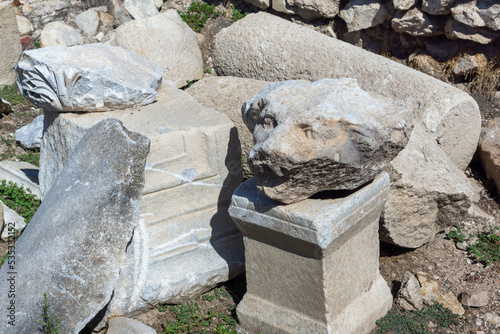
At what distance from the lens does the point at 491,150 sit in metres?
4.18

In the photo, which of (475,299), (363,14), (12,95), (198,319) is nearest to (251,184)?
(198,319)

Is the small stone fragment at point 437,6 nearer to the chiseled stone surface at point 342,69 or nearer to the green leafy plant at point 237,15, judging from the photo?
the chiseled stone surface at point 342,69

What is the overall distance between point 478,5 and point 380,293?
3.19 meters

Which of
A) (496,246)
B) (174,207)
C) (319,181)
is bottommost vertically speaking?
(496,246)

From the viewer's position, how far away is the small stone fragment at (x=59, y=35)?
6.69m

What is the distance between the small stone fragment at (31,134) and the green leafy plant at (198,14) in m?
2.45

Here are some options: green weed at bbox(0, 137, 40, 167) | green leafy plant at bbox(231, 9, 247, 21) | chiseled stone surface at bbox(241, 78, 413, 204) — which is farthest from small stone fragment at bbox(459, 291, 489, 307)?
→ green leafy plant at bbox(231, 9, 247, 21)

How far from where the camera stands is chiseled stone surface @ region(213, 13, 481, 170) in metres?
3.95

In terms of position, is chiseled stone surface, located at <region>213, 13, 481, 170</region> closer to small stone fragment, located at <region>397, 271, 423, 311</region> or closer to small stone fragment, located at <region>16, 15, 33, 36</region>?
small stone fragment, located at <region>397, 271, 423, 311</region>

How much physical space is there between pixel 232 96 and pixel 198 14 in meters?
2.85

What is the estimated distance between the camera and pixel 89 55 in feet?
10.9

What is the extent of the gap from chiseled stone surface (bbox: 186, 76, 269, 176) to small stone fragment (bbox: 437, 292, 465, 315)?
178 cm

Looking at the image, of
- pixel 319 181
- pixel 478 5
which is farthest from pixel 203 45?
pixel 319 181

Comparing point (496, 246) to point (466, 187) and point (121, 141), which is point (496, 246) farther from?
point (121, 141)
